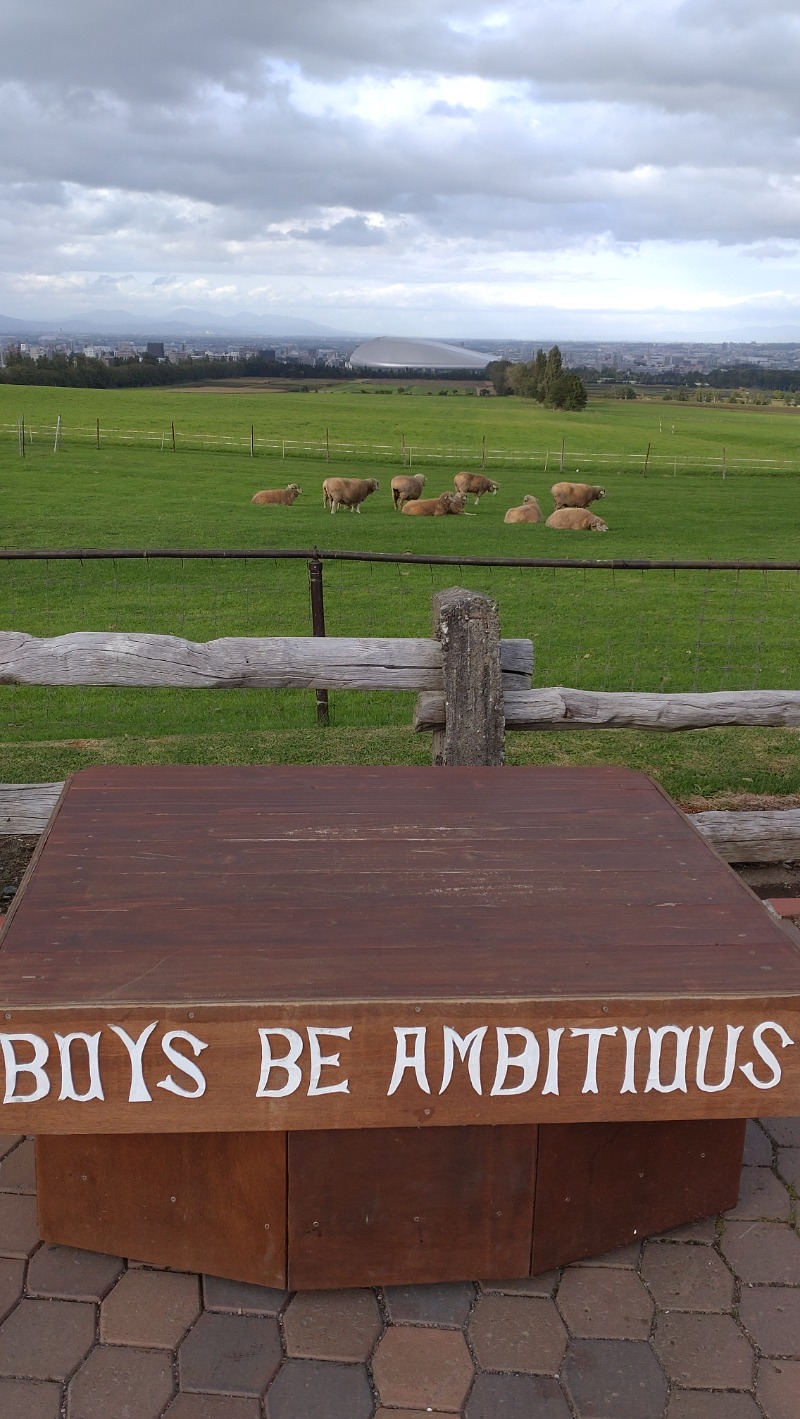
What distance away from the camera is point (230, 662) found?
5.54m

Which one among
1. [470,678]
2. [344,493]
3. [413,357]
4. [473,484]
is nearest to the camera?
[470,678]

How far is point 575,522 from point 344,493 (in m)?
6.08

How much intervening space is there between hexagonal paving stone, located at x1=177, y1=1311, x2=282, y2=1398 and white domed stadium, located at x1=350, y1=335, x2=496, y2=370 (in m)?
162

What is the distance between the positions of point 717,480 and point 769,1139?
38.3 m

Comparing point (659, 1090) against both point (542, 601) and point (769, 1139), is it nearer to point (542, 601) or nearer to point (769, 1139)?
point (769, 1139)

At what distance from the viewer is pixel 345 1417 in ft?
8.86

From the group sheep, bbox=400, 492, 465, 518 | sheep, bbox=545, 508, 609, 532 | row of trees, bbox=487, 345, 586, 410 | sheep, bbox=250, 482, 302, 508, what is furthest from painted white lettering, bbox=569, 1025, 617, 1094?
row of trees, bbox=487, 345, 586, 410

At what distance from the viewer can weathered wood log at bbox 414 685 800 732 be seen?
5504mm

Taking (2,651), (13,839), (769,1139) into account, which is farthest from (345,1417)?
(13,839)

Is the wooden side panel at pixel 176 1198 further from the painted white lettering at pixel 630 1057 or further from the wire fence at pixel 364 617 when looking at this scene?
the wire fence at pixel 364 617

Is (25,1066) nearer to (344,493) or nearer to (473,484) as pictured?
(344,493)

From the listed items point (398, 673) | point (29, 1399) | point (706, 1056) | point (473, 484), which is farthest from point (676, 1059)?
point (473, 484)

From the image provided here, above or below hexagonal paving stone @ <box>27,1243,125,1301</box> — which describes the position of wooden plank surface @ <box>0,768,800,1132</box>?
above

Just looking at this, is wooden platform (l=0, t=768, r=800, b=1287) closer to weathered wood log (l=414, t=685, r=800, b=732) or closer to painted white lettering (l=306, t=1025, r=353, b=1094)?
painted white lettering (l=306, t=1025, r=353, b=1094)
